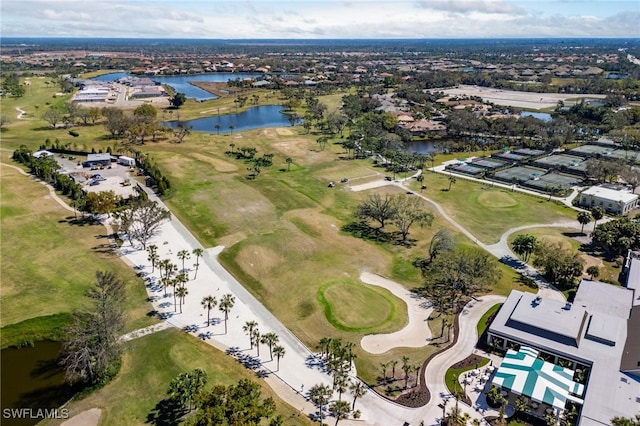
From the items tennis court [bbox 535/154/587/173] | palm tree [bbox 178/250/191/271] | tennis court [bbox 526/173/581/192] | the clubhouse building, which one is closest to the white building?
tennis court [bbox 526/173/581/192]

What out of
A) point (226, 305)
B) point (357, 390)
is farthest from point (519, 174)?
point (357, 390)

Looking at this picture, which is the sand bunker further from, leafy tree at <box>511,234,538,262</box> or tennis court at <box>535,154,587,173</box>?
tennis court at <box>535,154,587,173</box>

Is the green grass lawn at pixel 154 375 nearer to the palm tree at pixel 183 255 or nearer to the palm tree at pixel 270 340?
the palm tree at pixel 270 340

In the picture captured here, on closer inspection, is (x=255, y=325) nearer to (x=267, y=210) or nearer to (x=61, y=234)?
(x=267, y=210)

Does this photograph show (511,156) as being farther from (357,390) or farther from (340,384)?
(340,384)

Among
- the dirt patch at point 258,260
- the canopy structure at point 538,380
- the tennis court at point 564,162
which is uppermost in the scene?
the tennis court at point 564,162

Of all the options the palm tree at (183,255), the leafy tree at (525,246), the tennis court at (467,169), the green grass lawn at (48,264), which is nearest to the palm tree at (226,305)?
the green grass lawn at (48,264)

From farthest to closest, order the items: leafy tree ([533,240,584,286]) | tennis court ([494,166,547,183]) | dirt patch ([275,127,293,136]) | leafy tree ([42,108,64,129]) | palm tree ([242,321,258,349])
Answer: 1. dirt patch ([275,127,293,136])
2. leafy tree ([42,108,64,129])
3. tennis court ([494,166,547,183])
4. leafy tree ([533,240,584,286])
5. palm tree ([242,321,258,349])
